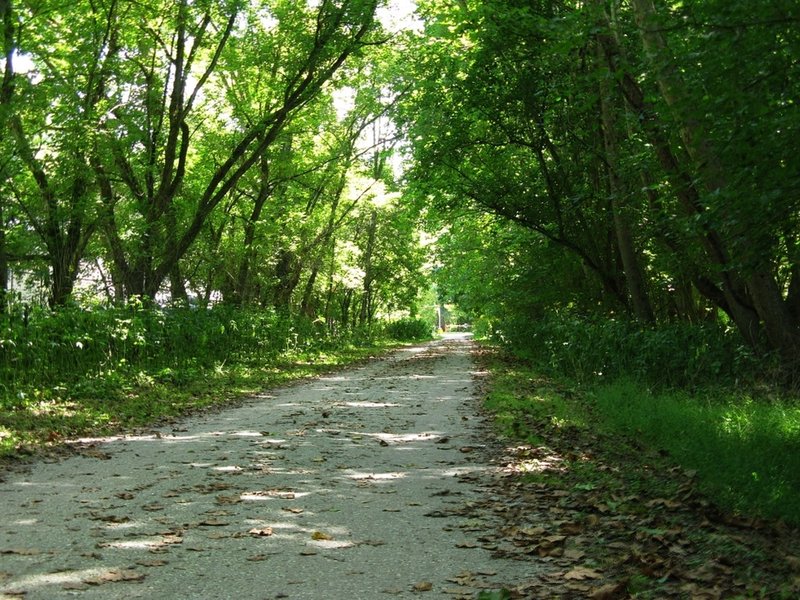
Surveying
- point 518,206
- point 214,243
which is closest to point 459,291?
point 214,243

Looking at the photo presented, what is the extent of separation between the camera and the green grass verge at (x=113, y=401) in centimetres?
873

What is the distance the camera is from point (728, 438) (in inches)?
262

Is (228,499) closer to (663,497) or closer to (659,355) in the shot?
(663,497)

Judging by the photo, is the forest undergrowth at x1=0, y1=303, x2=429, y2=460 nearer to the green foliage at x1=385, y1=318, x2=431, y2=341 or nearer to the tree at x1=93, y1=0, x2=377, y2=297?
the tree at x1=93, y1=0, x2=377, y2=297

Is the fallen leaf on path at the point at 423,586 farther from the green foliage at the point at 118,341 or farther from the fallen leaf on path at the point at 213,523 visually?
the green foliage at the point at 118,341

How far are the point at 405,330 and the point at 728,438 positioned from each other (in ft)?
161

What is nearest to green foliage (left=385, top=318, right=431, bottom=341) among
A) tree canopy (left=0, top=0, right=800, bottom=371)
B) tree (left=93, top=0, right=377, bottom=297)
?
tree canopy (left=0, top=0, right=800, bottom=371)

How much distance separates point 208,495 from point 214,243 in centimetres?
2010

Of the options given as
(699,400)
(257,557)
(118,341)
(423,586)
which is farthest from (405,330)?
(423,586)

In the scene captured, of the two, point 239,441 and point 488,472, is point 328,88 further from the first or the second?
point 488,472

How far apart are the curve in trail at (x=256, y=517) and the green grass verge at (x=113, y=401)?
74cm

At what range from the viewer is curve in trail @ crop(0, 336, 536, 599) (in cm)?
395

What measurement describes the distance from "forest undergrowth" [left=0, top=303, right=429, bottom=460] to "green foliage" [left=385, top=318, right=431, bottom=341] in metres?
31.8

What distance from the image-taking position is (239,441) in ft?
27.8
